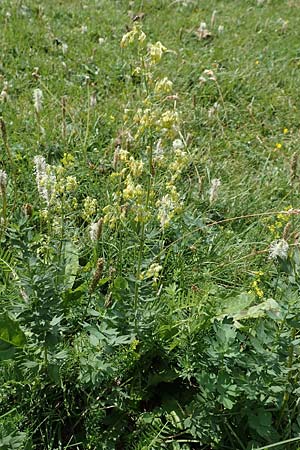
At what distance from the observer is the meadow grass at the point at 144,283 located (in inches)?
81.5

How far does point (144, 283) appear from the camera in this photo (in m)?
2.38

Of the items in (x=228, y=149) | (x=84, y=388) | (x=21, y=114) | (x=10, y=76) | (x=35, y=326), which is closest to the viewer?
(x=35, y=326)

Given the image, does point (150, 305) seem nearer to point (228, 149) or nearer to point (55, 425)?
point (55, 425)

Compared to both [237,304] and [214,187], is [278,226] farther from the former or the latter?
[237,304]

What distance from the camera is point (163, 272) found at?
2.83 m

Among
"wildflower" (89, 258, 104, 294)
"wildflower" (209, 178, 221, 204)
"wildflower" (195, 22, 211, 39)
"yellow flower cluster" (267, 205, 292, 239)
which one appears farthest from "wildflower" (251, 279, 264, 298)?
"wildflower" (195, 22, 211, 39)

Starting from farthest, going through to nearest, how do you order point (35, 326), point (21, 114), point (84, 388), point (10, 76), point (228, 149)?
point (10, 76) < point (228, 149) < point (21, 114) < point (84, 388) < point (35, 326)

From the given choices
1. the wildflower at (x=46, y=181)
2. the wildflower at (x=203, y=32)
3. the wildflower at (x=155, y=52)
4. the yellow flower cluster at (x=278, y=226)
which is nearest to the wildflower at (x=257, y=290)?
the yellow flower cluster at (x=278, y=226)

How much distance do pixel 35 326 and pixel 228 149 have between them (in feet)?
8.55

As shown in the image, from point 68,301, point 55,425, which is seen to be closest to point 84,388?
point 55,425

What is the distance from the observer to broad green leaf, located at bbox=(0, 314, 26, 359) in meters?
2.04

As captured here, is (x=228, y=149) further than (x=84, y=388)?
Yes

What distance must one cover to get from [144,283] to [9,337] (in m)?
0.60

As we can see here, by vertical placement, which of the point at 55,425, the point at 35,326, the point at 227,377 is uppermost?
the point at 35,326
